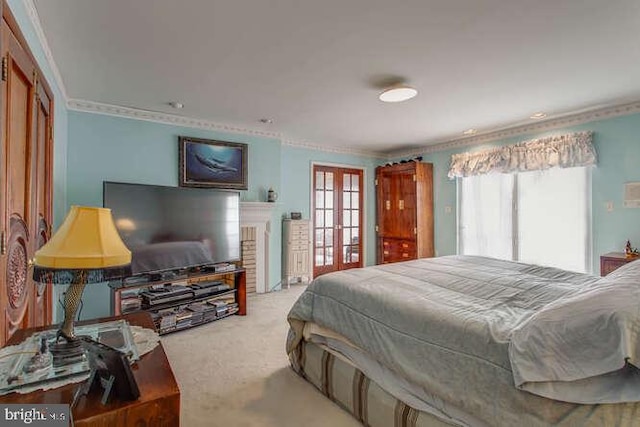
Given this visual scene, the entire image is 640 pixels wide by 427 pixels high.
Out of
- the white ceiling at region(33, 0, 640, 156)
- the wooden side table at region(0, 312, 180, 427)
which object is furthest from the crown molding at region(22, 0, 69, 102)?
the wooden side table at region(0, 312, 180, 427)

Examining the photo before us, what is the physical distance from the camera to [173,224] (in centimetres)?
327

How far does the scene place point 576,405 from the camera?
1030mm

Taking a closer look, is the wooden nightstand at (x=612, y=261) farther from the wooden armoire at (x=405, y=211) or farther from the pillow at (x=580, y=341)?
the pillow at (x=580, y=341)

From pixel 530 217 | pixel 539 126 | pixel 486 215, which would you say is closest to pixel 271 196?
pixel 486 215

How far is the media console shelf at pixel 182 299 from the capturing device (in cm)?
294

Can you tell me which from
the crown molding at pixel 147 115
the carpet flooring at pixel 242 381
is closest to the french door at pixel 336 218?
the crown molding at pixel 147 115

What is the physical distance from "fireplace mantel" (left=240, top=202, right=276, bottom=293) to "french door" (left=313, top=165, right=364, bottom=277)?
3.53ft

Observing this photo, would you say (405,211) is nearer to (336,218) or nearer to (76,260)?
(336,218)

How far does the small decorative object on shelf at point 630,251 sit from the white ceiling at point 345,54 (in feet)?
4.90

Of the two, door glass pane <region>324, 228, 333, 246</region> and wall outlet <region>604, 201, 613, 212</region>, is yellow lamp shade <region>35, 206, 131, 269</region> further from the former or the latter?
wall outlet <region>604, 201, 613, 212</region>

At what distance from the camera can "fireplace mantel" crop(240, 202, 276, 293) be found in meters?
4.37

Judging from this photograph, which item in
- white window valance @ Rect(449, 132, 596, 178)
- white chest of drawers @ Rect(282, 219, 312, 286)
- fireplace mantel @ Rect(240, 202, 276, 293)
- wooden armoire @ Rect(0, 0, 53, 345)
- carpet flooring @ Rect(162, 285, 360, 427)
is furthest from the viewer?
white chest of drawers @ Rect(282, 219, 312, 286)

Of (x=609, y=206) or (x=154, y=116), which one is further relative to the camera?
(x=154, y=116)

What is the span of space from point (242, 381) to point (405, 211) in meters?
3.87
